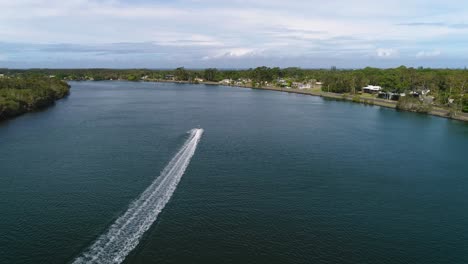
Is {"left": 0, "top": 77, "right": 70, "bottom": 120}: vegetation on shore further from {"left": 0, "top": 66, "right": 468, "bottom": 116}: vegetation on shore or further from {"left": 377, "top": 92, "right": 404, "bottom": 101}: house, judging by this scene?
{"left": 377, "top": 92, "right": 404, "bottom": 101}: house

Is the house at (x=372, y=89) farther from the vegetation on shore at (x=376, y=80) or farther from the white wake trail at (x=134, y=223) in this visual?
the white wake trail at (x=134, y=223)

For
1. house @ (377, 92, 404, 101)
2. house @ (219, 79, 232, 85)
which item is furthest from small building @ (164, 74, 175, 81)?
house @ (377, 92, 404, 101)

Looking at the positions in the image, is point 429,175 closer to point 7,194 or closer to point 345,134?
point 345,134

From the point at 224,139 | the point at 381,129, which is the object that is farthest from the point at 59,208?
the point at 381,129

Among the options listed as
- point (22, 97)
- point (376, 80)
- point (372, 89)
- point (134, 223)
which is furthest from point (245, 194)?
point (376, 80)

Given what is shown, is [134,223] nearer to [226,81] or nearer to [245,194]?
[245,194]

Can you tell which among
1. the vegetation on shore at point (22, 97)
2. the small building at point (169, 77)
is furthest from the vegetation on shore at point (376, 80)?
the vegetation on shore at point (22, 97)
